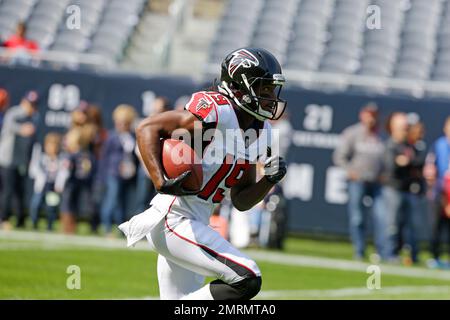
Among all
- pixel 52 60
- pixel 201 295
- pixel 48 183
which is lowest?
pixel 201 295

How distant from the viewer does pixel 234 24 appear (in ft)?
59.5

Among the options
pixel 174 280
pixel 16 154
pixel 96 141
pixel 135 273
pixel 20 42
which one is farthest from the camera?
pixel 20 42

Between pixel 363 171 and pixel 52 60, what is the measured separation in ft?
17.7

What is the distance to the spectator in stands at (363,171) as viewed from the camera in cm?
1216

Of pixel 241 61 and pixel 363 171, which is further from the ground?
pixel 241 61

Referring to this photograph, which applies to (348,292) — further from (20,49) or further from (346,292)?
(20,49)

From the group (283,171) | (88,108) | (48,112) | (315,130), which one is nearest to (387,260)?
(315,130)

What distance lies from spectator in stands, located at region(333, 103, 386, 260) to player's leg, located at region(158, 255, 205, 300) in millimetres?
6895

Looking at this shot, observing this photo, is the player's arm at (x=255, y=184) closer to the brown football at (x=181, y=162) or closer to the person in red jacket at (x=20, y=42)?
the brown football at (x=181, y=162)

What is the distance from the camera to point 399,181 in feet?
39.8

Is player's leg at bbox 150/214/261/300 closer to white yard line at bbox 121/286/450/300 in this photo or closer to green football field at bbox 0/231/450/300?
green football field at bbox 0/231/450/300

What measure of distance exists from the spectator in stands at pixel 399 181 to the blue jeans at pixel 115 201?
346 centimetres

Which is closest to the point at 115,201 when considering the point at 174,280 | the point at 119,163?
the point at 119,163
